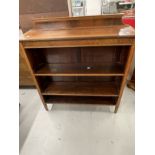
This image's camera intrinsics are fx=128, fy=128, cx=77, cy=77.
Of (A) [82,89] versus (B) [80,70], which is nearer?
(B) [80,70]

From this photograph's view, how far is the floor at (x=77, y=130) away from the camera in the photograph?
1.40 m

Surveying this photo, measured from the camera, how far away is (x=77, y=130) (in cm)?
158

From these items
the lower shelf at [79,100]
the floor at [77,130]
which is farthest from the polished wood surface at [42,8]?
the floor at [77,130]

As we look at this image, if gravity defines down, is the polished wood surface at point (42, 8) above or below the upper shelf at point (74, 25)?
above

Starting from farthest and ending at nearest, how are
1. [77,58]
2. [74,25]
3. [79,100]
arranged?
[79,100]
[77,58]
[74,25]

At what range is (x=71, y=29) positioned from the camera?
1408mm

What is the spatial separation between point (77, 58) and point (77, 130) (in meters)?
0.89

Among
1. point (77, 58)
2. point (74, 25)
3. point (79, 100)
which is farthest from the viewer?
point (79, 100)

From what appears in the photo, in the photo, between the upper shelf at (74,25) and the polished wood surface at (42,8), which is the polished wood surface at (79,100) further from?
the polished wood surface at (42,8)

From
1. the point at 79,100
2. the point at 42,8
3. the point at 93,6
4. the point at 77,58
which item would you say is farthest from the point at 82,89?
the point at 42,8

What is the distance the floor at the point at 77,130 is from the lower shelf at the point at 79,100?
0.17 metres

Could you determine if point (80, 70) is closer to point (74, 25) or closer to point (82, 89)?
point (82, 89)
